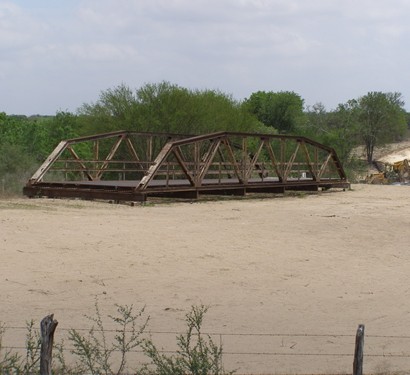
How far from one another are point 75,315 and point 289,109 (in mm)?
79067

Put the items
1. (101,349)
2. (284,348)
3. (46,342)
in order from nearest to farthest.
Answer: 1. (46,342)
2. (101,349)
3. (284,348)

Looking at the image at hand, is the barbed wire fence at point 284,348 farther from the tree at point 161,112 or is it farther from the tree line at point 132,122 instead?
the tree at point 161,112

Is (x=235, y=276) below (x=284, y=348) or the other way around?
the other way around

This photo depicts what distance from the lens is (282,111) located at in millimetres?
88875

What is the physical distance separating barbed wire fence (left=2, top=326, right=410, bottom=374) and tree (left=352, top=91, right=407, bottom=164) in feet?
256

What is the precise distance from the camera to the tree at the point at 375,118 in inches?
3428

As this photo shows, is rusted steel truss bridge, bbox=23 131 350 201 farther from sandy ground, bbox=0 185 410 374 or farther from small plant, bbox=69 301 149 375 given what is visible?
small plant, bbox=69 301 149 375

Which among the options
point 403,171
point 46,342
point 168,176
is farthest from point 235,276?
point 403,171

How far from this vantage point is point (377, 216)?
23953 mm

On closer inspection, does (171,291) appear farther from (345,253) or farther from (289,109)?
(289,109)

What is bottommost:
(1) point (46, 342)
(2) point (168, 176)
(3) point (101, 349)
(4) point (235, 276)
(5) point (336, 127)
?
(3) point (101, 349)

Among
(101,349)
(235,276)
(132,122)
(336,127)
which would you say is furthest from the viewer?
(336,127)

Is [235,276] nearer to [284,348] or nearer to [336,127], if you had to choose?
[284,348]

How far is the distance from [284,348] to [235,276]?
174 inches
